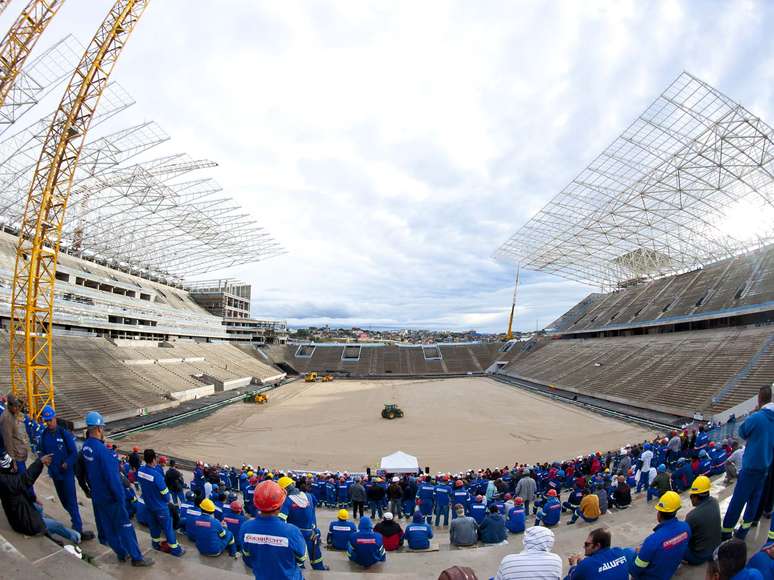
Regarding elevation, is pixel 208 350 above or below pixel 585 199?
below

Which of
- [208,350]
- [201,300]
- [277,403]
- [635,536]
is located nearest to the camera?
[635,536]

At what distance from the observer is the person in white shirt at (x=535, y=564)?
2.83 m

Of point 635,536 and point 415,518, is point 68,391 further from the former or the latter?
point 635,536

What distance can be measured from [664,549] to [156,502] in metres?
5.90

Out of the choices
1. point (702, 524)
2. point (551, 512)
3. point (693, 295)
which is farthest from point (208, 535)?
point (693, 295)

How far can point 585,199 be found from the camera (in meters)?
38.7

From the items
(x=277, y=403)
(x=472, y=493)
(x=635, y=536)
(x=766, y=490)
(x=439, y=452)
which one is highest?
(x=766, y=490)

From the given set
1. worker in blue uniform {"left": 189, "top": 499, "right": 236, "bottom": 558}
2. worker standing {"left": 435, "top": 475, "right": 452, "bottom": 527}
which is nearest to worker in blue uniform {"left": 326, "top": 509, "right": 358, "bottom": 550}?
worker in blue uniform {"left": 189, "top": 499, "right": 236, "bottom": 558}

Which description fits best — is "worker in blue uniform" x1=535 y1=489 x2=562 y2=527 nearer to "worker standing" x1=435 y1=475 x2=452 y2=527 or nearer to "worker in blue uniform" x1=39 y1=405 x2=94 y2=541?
"worker standing" x1=435 y1=475 x2=452 y2=527

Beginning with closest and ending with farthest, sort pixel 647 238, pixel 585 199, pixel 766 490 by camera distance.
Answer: pixel 766 490, pixel 585 199, pixel 647 238

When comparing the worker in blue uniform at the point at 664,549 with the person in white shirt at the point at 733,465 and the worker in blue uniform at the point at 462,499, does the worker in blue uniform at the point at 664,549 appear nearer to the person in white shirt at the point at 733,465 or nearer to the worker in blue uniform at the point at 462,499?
the person in white shirt at the point at 733,465

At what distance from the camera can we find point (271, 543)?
275 cm

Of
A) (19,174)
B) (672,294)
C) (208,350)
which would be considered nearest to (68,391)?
(19,174)

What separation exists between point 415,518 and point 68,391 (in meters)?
24.8
